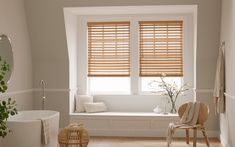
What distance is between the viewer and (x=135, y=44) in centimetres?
731

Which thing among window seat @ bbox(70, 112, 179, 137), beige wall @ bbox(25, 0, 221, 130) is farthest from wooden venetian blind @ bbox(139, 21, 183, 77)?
window seat @ bbox(70, 112, 179, 137)

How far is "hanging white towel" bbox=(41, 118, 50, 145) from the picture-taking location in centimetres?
510

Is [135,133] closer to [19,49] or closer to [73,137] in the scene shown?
[73,137]

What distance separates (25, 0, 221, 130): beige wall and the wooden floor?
0.62 meters

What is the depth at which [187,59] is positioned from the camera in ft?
23.5

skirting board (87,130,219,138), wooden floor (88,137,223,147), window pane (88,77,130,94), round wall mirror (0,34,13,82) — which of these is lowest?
wooden floor (88,137,223,147)

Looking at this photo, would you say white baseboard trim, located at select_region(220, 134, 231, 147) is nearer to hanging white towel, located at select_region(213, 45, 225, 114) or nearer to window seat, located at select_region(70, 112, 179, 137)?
hanging white towel, located at select_region(213, 45, 225, 114)

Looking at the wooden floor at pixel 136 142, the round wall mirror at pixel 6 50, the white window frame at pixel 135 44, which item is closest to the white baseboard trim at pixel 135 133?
the wooden floor at pixel 136 142

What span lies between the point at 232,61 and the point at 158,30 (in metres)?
2.45

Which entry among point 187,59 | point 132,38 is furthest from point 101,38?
point 187,59

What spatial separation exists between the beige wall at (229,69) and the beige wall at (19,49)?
3.22 metres

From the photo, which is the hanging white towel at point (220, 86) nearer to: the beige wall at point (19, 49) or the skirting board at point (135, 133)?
the skirting board at point (135, 133)

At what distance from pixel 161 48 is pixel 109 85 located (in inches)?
49.2

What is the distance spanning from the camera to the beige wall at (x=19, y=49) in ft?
18.9
